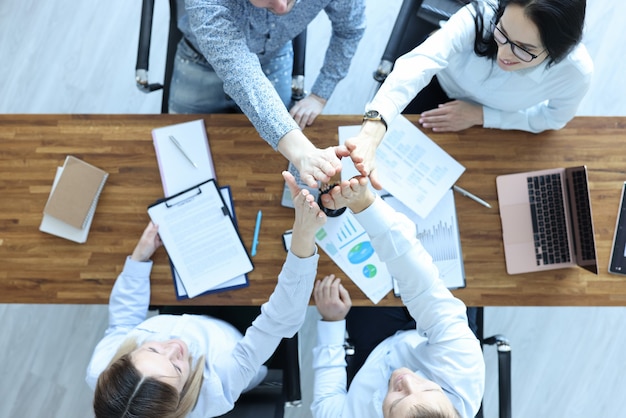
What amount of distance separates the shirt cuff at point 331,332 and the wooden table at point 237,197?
12 centimetres

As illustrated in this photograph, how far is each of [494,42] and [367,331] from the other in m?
1.08

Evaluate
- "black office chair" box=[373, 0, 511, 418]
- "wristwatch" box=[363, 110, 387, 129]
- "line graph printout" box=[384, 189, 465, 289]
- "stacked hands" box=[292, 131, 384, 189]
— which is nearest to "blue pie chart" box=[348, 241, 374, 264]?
"line graph printout" box=[384, 189, 465, 289]

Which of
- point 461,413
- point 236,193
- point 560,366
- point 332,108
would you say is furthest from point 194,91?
point 560,366

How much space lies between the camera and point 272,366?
1.87 meters

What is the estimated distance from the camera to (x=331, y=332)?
1.70 m

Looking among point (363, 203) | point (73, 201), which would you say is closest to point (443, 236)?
point (363, 203)

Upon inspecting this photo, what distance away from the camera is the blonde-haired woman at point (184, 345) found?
53.1 inches

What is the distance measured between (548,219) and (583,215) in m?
0.10

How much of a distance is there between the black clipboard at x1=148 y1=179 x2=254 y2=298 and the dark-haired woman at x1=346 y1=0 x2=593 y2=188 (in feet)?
1.61

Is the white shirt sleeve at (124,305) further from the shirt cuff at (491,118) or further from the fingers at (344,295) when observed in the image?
the shirt cuff at (491,118)

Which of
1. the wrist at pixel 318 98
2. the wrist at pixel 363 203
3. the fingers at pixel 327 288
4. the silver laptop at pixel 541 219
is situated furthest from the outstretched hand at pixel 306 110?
the silver laptop at pixel 541 219

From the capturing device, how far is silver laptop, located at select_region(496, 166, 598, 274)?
1573mm

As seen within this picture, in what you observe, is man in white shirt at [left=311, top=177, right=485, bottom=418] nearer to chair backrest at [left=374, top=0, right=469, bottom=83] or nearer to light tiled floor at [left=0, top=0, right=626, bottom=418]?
chair backrest at [left=374, top=0, right=469, bottom=83]

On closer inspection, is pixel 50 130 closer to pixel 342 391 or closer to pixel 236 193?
pixel 236 193
